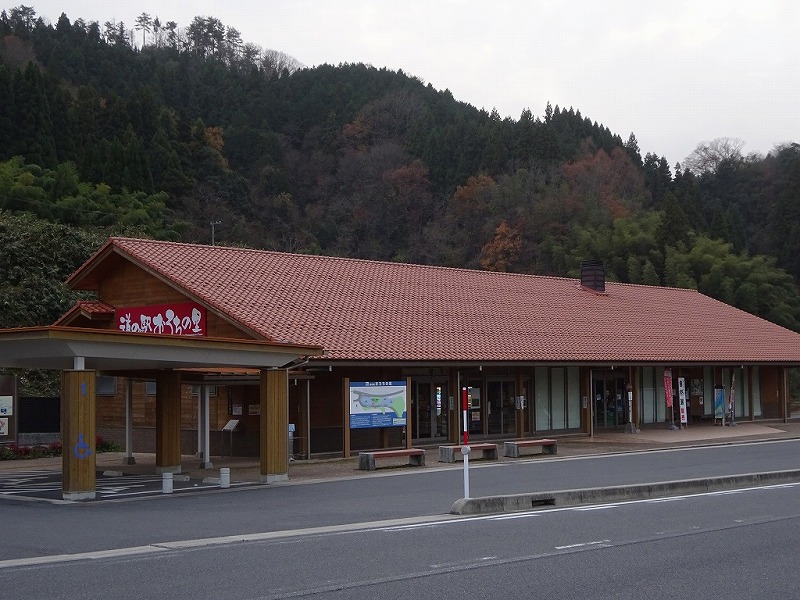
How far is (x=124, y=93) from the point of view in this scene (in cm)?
7656

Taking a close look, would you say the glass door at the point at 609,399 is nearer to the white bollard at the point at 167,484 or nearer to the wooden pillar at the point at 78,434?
the white bollard at the point at 167,484

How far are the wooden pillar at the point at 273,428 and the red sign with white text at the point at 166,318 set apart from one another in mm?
5882

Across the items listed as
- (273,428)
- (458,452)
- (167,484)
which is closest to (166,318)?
(273,428)

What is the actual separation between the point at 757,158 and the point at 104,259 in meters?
81.9

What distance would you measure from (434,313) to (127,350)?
15.0 meters

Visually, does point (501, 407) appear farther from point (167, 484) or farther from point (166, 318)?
point (167, 484)

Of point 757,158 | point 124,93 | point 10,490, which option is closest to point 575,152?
point 757,158

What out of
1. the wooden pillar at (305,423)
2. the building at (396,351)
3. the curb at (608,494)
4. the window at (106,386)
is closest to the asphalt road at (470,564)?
the curb at (608,494)

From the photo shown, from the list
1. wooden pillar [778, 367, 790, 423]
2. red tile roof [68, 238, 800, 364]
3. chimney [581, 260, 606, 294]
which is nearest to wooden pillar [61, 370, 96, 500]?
red tile roof [68, 238, 800, 364]

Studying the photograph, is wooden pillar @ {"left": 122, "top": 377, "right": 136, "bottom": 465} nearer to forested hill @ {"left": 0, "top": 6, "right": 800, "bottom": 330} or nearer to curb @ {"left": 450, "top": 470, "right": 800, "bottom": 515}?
curb @ {"left": 450, "top": 470, "right": 800, "bottom": 515}

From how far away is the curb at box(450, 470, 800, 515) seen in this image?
14742 mm

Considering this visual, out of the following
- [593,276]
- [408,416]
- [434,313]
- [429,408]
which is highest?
[593,276]

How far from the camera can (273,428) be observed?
20438 millimetres

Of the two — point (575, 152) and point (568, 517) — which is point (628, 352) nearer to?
point (568, 517)
